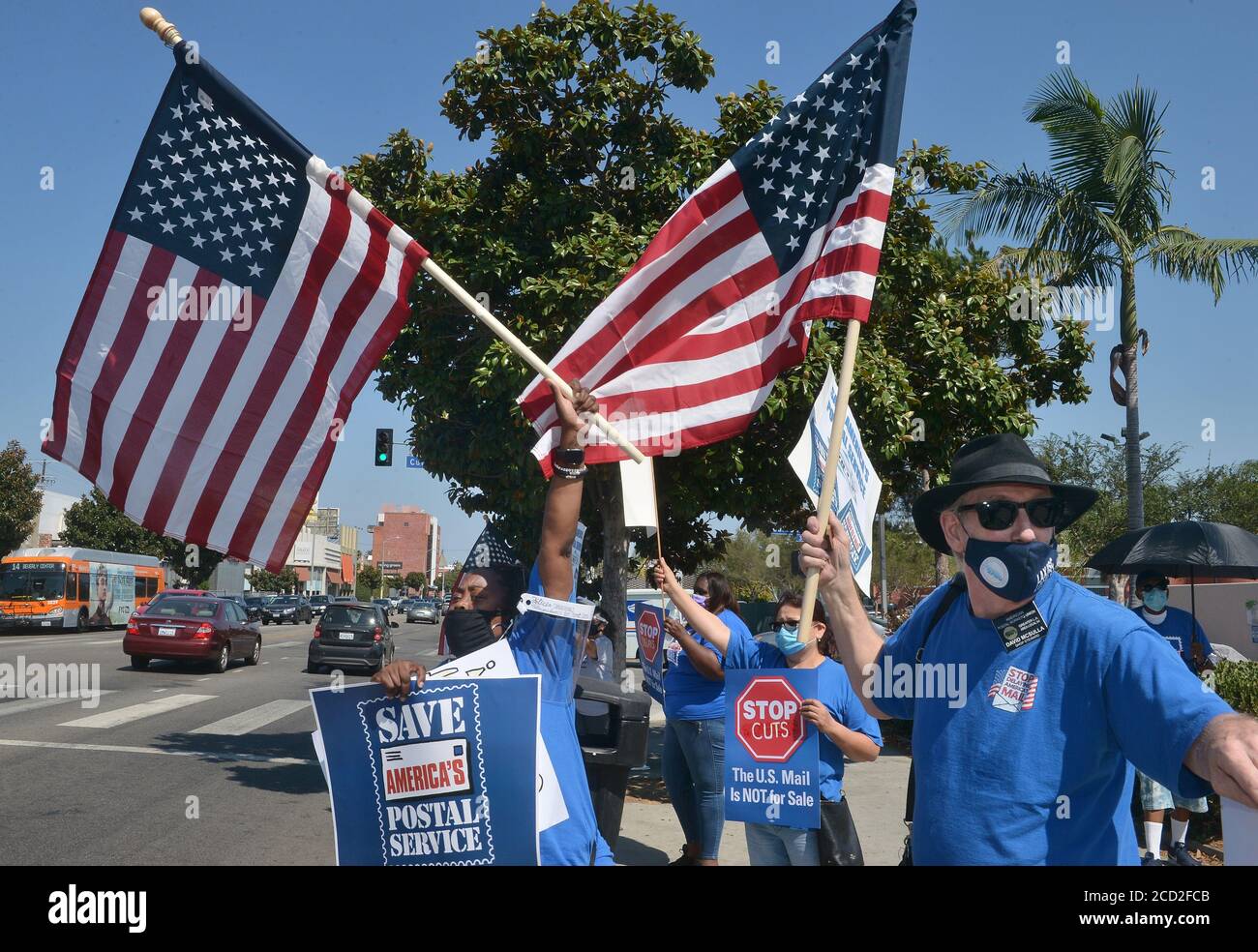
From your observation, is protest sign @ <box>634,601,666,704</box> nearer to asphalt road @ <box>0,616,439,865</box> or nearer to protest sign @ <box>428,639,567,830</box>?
asphalt road @ <box>0,616,439,865</box>

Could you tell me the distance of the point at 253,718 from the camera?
14805 millimetres

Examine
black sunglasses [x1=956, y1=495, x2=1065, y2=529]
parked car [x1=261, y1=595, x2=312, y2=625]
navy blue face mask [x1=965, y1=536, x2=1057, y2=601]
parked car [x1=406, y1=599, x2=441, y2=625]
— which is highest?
black sunglasses [x1=956, y1=495, x2=1065, y2=529]

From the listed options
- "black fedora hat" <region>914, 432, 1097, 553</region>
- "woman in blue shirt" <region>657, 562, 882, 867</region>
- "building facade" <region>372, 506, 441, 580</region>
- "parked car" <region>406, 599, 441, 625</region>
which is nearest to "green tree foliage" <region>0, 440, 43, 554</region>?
"parked car" <region>406, 599, 441, 625</region>

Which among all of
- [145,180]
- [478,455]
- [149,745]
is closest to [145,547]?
[149,745]

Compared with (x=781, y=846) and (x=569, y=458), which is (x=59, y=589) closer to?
(x=781, y=846)

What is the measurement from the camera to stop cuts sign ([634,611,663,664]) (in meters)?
7.03

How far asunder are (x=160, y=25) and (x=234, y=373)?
1.38 metres

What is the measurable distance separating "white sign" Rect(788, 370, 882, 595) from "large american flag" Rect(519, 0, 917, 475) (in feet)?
1.55

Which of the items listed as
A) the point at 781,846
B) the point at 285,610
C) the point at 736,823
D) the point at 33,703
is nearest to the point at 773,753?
the point at 781,846

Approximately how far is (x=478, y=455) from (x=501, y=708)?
6184mm

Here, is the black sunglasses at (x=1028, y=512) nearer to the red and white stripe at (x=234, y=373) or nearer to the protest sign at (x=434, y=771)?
the protest sign at (x=434, y=771)

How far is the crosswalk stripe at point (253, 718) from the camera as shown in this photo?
44.1ft

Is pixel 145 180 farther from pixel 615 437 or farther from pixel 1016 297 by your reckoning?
pixel 1016 297

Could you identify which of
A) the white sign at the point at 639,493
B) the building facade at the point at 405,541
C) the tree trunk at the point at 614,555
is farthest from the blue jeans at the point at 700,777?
the building facade at the point at 405,541
